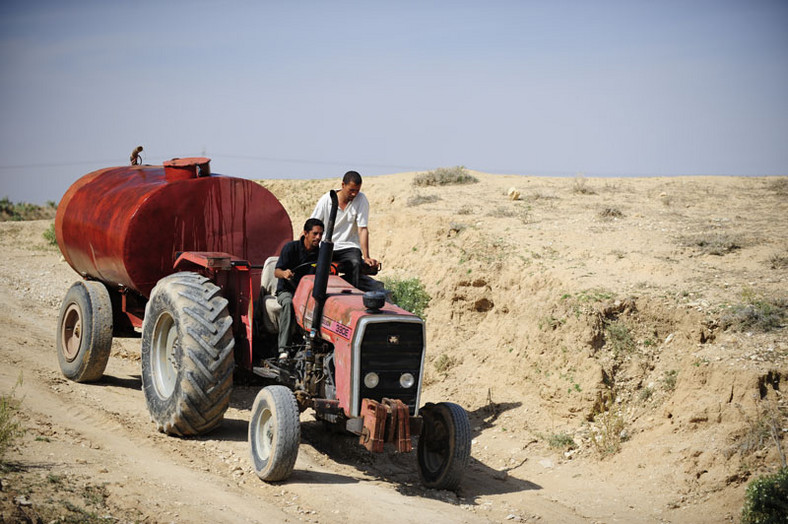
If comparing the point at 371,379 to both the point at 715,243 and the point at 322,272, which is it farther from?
the point at 715,243

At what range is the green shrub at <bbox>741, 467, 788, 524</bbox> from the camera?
20.1ft

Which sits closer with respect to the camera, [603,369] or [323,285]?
[323,285]

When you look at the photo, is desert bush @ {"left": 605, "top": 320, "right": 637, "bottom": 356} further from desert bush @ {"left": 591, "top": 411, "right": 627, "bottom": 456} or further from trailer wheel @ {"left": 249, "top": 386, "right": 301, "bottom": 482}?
trailer wheel @ {"left": 249, "top": 386, "right": 301, "bottom": 482}

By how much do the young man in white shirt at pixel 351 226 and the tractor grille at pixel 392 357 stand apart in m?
1.60

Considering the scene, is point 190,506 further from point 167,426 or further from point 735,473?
point 735,473

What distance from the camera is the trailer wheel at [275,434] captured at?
21.1 feet

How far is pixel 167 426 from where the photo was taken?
25.0ft

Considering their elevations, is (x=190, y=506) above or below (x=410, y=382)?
below

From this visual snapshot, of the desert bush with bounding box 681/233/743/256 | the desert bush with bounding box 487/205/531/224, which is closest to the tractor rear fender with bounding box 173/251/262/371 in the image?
the desert bush with bounding box 487/205/531/224

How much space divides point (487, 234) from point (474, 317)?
1.93m

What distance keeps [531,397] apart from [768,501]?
355 cm

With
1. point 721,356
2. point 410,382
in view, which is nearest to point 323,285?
point 410,382

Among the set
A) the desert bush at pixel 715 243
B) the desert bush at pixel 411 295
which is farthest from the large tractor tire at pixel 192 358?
the desert bush at pixel 715 243

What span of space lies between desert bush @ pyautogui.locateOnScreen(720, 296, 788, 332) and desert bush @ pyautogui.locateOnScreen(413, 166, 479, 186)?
992 centimetres
